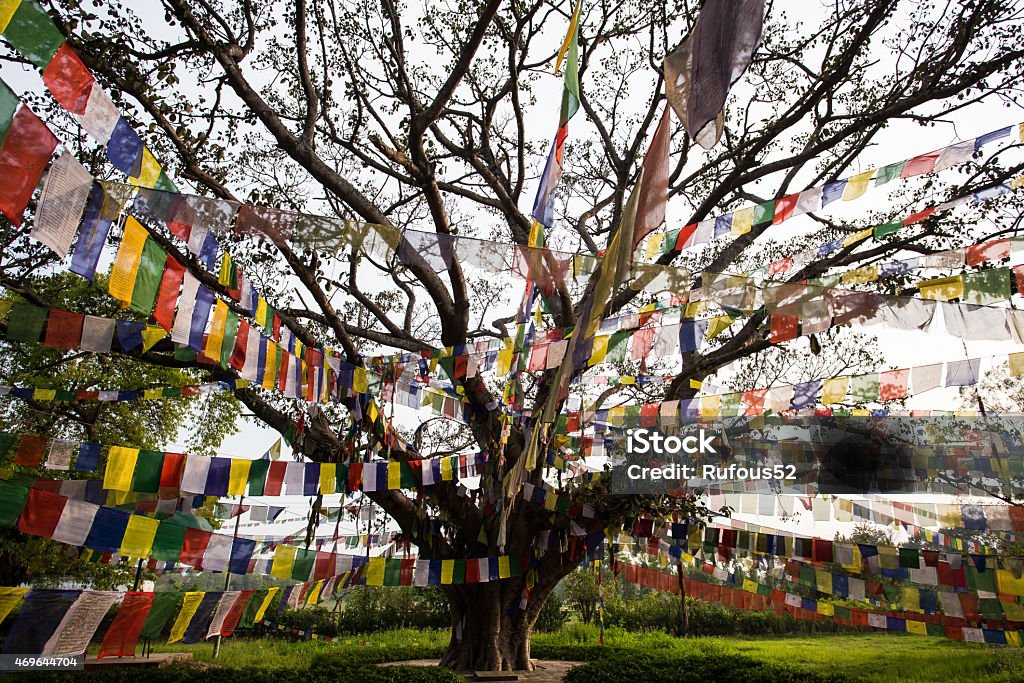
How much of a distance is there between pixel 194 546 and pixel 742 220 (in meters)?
4.77

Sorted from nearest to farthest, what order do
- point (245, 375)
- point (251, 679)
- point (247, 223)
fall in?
point (247, 223) → point (245, 375) → point (251, 679)

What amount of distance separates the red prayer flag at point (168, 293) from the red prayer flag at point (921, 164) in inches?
198

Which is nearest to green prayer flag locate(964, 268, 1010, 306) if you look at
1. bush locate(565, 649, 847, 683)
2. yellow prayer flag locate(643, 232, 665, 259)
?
yellow prayer flag locate(643, 232, 665, 259)

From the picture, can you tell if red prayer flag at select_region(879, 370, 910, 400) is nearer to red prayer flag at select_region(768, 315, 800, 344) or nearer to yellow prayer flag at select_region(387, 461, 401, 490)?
red prayer flag at select_region(768, 315, 800, 344)

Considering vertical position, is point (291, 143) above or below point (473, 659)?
above

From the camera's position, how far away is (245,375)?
496cm

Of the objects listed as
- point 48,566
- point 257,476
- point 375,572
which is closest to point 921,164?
point 257,476

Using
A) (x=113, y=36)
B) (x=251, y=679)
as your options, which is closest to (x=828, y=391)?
(x=251, y=679)

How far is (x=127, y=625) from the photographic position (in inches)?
184

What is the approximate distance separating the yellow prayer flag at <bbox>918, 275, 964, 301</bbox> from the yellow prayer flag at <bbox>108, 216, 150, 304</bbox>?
17.7 ft

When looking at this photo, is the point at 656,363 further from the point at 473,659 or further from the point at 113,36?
the point at 113,36

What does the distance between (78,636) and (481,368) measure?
404cm

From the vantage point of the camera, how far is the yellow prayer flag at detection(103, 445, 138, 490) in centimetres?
438

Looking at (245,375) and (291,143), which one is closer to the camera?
(245,375)
